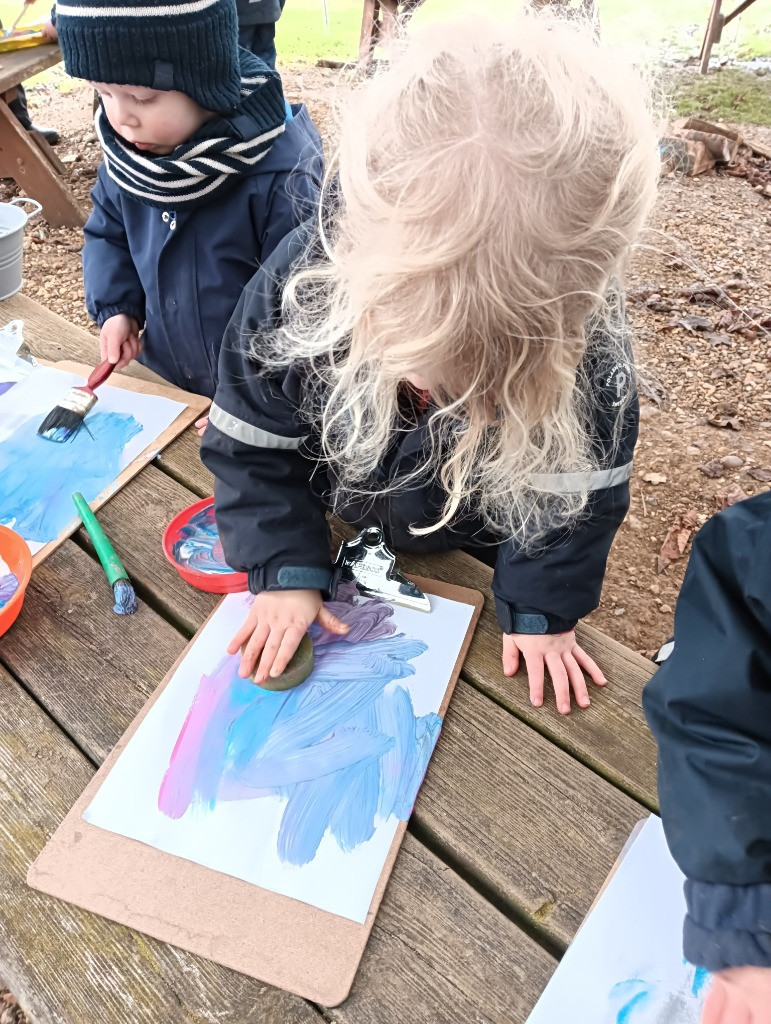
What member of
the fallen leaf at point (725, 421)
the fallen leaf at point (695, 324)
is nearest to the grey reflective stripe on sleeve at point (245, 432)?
the fallen leaf at point (725, 421)

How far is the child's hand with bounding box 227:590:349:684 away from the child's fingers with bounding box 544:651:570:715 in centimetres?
27

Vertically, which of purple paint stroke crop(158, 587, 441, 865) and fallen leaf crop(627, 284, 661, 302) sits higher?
purple paint stroke crop(158, 587, 441, 865)

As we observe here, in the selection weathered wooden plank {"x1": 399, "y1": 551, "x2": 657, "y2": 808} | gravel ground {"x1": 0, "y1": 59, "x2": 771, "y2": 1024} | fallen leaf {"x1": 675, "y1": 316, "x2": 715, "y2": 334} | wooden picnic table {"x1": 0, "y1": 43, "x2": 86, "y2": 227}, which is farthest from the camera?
wooden picnic table {"x1": 0, "y1": 43, "x2": 86, "y2": 227}

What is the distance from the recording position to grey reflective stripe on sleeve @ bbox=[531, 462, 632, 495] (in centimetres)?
94

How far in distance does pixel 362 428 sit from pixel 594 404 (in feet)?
0.97

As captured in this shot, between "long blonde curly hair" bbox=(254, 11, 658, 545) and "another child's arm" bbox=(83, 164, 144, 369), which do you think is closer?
"long blonde curly hair" bbox=(254, 11, 658, 545)

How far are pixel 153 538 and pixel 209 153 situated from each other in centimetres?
70

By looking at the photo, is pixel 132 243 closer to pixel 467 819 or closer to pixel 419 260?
pixel 419 260

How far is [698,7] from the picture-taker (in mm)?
7148

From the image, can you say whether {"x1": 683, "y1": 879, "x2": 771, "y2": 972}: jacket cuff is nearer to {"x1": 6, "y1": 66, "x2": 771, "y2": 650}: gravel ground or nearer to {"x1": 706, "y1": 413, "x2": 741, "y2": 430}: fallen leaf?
{"x1": 6, "y1": 66, "x2": 771, "y2": 650}: gravel ground

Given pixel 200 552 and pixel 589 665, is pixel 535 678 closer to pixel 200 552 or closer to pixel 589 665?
pixel 589 665

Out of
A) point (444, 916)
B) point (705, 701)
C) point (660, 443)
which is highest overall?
point (705, 701)

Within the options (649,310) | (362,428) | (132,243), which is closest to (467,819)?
(362,428)

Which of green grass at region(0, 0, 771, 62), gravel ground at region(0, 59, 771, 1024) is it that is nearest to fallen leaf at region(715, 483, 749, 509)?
gravel ground at region(0, 59, 771, 1024)
